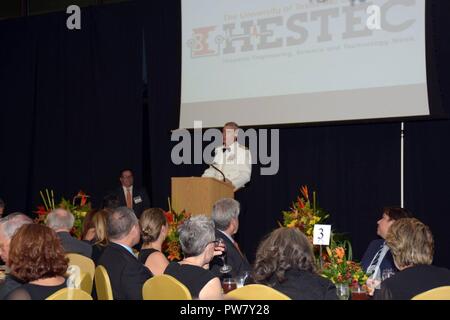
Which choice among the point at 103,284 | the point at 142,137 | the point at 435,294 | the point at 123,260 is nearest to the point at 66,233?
the point at 123,260

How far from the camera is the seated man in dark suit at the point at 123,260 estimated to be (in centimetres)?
318

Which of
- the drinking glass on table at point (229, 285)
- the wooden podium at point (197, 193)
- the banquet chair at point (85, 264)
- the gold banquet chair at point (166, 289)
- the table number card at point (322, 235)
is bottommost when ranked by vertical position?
the drinking glass on table at point (229, 285)

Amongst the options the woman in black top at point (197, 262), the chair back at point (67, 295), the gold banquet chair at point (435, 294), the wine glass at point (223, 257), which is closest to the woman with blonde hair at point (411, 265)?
the gold banquet chair at point (435, 294)

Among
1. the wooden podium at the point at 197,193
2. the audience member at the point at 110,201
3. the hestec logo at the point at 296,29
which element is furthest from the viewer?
Answer: the audience member at the point at 110,201

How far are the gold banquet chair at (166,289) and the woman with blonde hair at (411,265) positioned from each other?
2.63 feet

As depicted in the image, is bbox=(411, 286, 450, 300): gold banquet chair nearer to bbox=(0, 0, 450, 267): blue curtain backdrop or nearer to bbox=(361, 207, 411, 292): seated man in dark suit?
bbox=(361, 207, 411, 292): seated man in dark suit

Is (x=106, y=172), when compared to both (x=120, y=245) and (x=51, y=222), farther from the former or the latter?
(x=120, y=245)

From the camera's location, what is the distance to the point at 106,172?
29.7ft

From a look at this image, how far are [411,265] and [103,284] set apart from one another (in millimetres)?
1460

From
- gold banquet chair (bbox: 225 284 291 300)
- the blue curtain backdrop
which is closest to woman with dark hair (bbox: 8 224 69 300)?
gold banquet chair (bbox: 225 284 291 300)

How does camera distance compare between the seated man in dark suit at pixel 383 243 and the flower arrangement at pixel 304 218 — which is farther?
the seated man in dark suit at pixel 383 243

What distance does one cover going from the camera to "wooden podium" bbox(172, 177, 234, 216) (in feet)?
17.5

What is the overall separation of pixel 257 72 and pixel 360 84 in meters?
1.29

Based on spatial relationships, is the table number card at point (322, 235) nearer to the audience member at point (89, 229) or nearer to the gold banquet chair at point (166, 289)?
the gold banquet chair at point (166, 289)
